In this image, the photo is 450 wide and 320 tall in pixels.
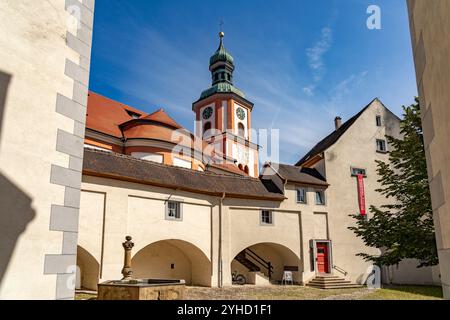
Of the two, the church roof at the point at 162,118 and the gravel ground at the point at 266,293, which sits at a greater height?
the church roof at the point at 162,118

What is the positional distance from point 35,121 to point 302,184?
2192 cm

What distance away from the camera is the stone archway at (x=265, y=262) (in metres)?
22.5

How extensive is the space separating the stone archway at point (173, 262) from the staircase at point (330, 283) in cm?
670

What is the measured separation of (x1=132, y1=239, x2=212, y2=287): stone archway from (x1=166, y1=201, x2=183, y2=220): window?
124 cm

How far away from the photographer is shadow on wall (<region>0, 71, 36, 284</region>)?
140 inches

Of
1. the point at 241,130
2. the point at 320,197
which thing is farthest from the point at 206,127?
the point at 320,197

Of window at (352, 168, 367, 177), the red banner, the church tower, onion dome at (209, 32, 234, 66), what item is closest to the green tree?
the red banner

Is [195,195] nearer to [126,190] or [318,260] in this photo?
[126,190]

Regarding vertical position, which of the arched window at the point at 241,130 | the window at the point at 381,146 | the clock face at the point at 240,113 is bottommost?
the window at the point at 381,146

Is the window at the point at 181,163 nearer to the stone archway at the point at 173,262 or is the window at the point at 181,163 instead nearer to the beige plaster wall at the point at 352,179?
the stone archway at the point at 173,262

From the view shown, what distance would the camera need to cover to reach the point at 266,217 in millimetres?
23062

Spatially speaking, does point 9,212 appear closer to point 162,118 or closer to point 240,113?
point 162,118

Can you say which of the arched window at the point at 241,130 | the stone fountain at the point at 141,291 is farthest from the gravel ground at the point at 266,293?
the arched window at the point at 241,130
